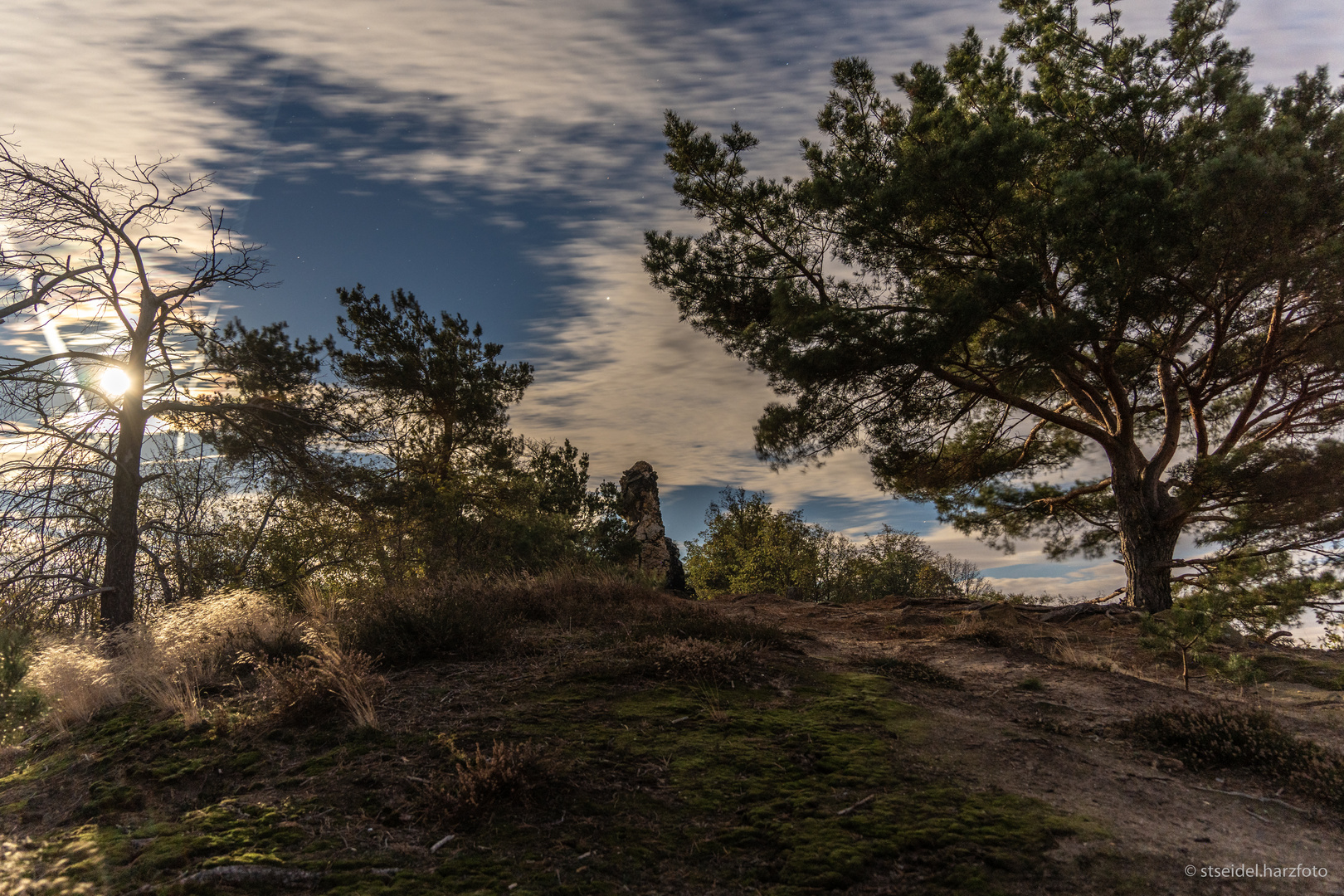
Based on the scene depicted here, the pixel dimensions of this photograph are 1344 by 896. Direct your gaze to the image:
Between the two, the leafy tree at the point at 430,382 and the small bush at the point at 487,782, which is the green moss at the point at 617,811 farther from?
the leafy tree at the point at 430,382

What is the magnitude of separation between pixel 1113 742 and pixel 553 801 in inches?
193

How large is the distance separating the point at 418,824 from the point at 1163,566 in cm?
1478

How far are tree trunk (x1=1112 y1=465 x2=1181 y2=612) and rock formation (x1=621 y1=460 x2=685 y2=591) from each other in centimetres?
1457

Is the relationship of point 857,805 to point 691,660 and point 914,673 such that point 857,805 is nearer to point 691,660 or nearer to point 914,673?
point 691,660

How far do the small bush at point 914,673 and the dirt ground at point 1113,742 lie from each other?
0.18 metres

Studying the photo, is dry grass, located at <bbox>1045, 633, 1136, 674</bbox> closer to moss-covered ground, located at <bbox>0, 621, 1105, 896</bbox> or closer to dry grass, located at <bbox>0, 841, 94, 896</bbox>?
moss-covered ground, located at <bbox>0, 621, 1105, 896</bbox>

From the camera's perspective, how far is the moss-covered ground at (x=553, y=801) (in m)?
3.75

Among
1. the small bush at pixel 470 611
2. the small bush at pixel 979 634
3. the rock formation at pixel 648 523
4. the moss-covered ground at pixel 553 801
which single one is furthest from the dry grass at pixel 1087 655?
the rock formation at pixel 648 523

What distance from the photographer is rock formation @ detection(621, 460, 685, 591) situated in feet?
85.7

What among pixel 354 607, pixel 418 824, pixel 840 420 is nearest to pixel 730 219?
pixel 840 420

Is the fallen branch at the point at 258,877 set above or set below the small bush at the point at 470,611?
below

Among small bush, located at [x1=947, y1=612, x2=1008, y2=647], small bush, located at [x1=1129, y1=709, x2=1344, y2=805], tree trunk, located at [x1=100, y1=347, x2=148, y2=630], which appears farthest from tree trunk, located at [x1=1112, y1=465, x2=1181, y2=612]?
tree trunk, located at [x1=100, y1=347, x2=148, y2=630]

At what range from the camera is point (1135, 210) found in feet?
35.4

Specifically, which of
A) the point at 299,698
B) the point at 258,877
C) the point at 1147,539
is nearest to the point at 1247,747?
the point at 258,877
